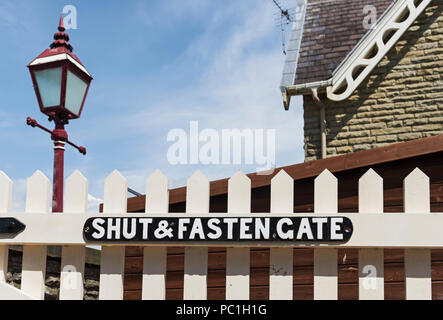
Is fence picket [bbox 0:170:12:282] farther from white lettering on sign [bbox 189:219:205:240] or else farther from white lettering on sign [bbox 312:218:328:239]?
white lettering on sign [bbox 312:218:328:239]

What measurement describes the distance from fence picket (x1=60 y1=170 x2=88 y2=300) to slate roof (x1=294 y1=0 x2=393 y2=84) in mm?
8589

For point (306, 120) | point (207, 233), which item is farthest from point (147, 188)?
point (306, 120)

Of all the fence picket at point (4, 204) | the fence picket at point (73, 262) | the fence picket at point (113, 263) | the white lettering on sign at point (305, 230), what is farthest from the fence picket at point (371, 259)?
the fence picket at point (4, 204)

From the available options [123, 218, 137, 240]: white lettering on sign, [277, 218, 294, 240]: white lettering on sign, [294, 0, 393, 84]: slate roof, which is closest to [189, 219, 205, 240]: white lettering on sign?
[123, 218, 137, 240]: white lettering on sign

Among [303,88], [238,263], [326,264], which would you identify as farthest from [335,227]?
[303,88]

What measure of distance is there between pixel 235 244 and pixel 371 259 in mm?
805

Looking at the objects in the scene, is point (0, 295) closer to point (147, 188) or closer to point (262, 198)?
point (147, 188)

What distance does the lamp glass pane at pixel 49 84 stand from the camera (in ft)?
17.6

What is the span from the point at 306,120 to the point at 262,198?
6.78 metres

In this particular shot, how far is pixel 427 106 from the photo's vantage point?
36.9ft

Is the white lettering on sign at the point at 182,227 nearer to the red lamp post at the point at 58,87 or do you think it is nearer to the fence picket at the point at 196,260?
the fence picket at the point at 196,260

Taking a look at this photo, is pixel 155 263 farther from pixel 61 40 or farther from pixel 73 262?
pixel 61 40

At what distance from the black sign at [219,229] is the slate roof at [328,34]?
8597 mm

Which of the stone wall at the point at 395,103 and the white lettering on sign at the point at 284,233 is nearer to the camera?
the white lettering on sign at the point at 284,233
